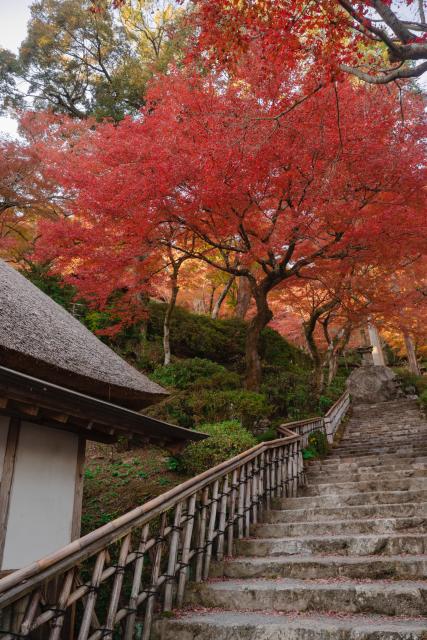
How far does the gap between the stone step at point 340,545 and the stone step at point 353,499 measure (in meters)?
1.37

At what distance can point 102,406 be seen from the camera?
4.73 meters

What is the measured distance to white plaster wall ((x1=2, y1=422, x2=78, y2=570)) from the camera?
4.40 m

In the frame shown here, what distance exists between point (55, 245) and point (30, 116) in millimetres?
10387

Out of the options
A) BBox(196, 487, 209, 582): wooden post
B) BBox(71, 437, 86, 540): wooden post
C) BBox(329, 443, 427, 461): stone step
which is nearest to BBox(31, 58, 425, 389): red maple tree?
BBox(329, 443, 427, 461): stone step

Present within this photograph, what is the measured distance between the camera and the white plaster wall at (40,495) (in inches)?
173

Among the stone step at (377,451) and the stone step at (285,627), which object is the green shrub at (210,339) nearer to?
the stone step at (377,451)

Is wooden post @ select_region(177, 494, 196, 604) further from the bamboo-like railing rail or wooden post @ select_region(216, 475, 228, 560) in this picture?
wooden post @ select_region(216, 475, 228, 560)

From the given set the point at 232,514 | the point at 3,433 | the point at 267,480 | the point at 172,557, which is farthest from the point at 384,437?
the point at 3,433

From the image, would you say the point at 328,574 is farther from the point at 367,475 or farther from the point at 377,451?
the point at 377,451

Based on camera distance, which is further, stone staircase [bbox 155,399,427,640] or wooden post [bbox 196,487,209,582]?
wooden post [bbox 196,487,209,582]

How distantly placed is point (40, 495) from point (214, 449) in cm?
432

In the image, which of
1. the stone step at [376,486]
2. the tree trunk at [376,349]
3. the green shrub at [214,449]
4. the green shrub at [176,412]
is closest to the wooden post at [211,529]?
the stone step at [376,486]

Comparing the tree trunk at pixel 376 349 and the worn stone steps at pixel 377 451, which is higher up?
the tree trunk at pixel 376 349

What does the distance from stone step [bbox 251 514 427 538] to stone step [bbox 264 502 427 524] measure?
21 centimetres
